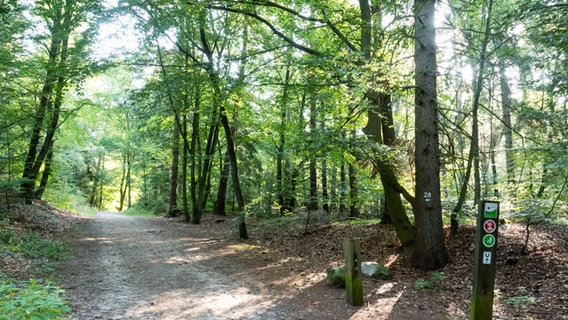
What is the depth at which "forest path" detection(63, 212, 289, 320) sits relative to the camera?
5402 millimetres

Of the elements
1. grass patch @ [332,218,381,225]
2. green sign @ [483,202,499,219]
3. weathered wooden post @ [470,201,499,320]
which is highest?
green sign @ [483,202,499,219]

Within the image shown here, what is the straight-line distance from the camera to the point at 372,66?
7.36m

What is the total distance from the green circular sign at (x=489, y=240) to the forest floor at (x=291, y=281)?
1668mm

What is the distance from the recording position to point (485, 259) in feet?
14.6

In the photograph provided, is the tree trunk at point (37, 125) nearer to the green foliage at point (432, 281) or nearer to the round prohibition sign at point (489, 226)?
the green foliage at point (432, 281)

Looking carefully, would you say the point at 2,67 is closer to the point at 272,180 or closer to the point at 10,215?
the point at 10,215

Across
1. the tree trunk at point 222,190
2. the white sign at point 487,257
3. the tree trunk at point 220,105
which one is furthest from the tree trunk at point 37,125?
the white sign at point 487,257

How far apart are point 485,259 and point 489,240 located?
24 centimetres

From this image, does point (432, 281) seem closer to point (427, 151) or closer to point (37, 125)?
point (427, 151)

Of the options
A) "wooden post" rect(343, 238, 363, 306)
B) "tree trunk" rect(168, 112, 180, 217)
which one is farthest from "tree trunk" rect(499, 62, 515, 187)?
"tree trunk" rect(168, 112, 180, 217)

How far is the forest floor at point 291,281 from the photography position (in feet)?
18.3

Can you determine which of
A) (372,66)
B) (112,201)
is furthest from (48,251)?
(112,201)

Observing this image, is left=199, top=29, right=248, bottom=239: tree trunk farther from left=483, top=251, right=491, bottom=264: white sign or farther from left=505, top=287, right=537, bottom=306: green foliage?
left=483, top=251, right=491, bottom=264: white sign

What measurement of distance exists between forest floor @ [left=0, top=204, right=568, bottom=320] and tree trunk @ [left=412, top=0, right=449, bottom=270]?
419mm
